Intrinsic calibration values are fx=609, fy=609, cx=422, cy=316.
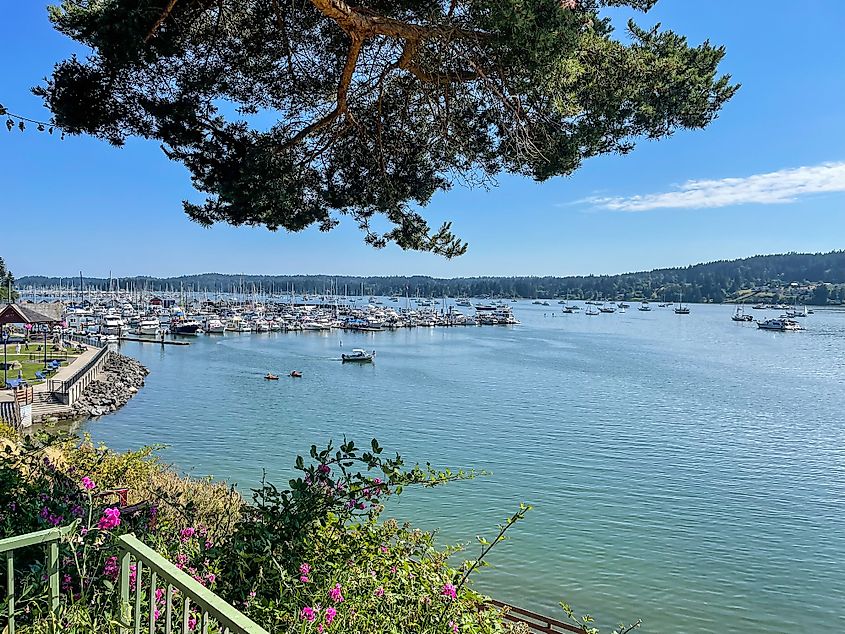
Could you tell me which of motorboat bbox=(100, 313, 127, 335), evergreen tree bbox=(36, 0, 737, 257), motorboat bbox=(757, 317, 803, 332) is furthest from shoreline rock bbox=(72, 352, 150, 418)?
motorboat bbox=(757, 317, 803, 332)

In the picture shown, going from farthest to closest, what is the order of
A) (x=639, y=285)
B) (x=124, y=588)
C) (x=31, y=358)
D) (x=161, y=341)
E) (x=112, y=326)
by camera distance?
(x=639, y=285) < (x=112, y=326) < (x=161, y=341) < (x=31, y=358) < (x=124, y=588)

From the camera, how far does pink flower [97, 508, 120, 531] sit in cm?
244

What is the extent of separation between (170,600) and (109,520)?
39.9 inches

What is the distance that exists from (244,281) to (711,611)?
116 meters

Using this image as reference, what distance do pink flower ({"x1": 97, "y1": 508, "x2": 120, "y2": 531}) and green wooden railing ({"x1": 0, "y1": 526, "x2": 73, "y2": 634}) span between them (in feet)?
1.00

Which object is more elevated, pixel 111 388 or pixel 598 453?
pixel 111 388

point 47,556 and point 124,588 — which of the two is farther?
point 47,556

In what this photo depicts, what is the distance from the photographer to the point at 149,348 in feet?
161

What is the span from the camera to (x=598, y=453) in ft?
60.3

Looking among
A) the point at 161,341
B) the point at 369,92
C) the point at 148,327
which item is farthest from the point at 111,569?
the point at 148,327

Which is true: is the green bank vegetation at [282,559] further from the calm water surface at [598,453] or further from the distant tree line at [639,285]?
the distant tree line at [639,285]

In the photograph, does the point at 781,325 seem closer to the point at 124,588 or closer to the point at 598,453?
the point at 598,453

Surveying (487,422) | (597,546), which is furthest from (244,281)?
(597,546)

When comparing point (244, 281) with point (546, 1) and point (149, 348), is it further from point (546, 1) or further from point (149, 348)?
point (546, 1)
